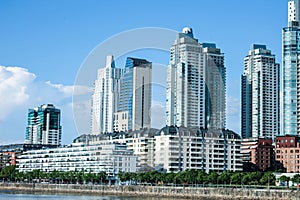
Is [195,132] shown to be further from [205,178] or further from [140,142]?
[205,178]

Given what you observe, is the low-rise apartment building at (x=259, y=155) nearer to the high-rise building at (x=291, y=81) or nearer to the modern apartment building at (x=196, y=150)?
the modern apartment building at (x=196, y=150)

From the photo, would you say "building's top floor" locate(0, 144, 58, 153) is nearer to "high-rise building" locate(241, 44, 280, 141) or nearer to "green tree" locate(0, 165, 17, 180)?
"green tree" locate(0, 165, 17, 180)

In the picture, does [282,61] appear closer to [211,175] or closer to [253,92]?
[253,92]

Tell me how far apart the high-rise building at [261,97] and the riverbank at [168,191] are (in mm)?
56406

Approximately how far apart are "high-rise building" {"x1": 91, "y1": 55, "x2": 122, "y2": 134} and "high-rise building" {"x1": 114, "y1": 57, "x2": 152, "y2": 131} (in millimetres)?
2927

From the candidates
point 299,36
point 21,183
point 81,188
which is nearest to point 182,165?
point 81,188

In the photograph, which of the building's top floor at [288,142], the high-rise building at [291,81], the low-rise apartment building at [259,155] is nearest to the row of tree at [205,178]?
the building's top floor at [288,142]

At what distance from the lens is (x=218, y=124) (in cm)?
13288

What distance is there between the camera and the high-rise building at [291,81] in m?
116

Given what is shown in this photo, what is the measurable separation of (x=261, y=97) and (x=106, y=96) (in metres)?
33.9

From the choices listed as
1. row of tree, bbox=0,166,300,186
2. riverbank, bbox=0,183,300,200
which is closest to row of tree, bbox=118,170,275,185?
row of tree, bbox=0,166,300,186

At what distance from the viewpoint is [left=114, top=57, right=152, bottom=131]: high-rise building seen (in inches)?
4902

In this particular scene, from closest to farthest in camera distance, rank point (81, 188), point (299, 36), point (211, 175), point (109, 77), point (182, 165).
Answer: point (211, 175), point (81, 188), point (182, 165), point (299, 36), point (109, 77)

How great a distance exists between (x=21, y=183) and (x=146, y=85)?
36405mm
